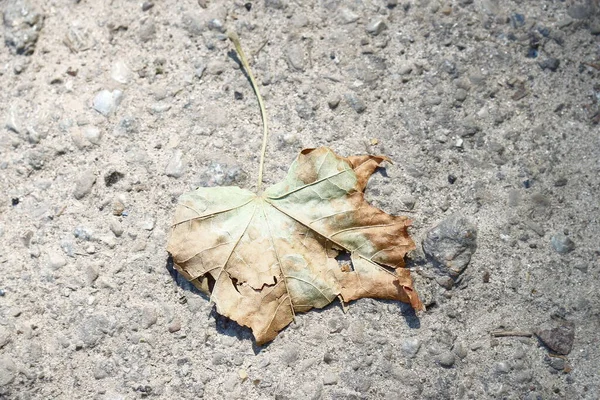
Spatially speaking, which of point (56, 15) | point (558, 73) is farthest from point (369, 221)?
point (56, 15)

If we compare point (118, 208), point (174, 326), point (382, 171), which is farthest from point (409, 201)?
point (118, 208)

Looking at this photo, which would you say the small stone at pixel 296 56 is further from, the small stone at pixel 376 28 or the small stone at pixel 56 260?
the small stone at pixel 56 260

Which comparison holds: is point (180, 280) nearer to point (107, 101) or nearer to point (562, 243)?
point (107, 101)

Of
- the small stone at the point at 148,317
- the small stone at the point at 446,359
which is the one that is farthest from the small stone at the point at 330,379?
the small stone at the point at 148,317

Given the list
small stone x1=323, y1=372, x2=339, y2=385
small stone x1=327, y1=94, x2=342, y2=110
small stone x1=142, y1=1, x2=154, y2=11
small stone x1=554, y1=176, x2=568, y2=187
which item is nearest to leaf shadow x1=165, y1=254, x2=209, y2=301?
small stone x1=323, y1=372, x2=339, y2=385

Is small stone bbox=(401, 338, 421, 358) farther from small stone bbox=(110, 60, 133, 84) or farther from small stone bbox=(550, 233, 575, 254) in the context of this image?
small stone bbox=(110, 60, 133, 84)

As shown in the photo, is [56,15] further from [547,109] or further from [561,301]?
[561,301]

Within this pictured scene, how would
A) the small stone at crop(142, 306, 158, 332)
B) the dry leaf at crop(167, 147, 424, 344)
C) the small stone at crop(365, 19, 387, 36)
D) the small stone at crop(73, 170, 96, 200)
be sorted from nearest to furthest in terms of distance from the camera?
1. the dry leaf at crop(167, 147, 424, 344)
2. the small stone at crop(142, 306, 158, 332)
3. the small stone at crop(73, 170, 96, 200)
4. the small stone at crop(365, 19, 387, 36)
